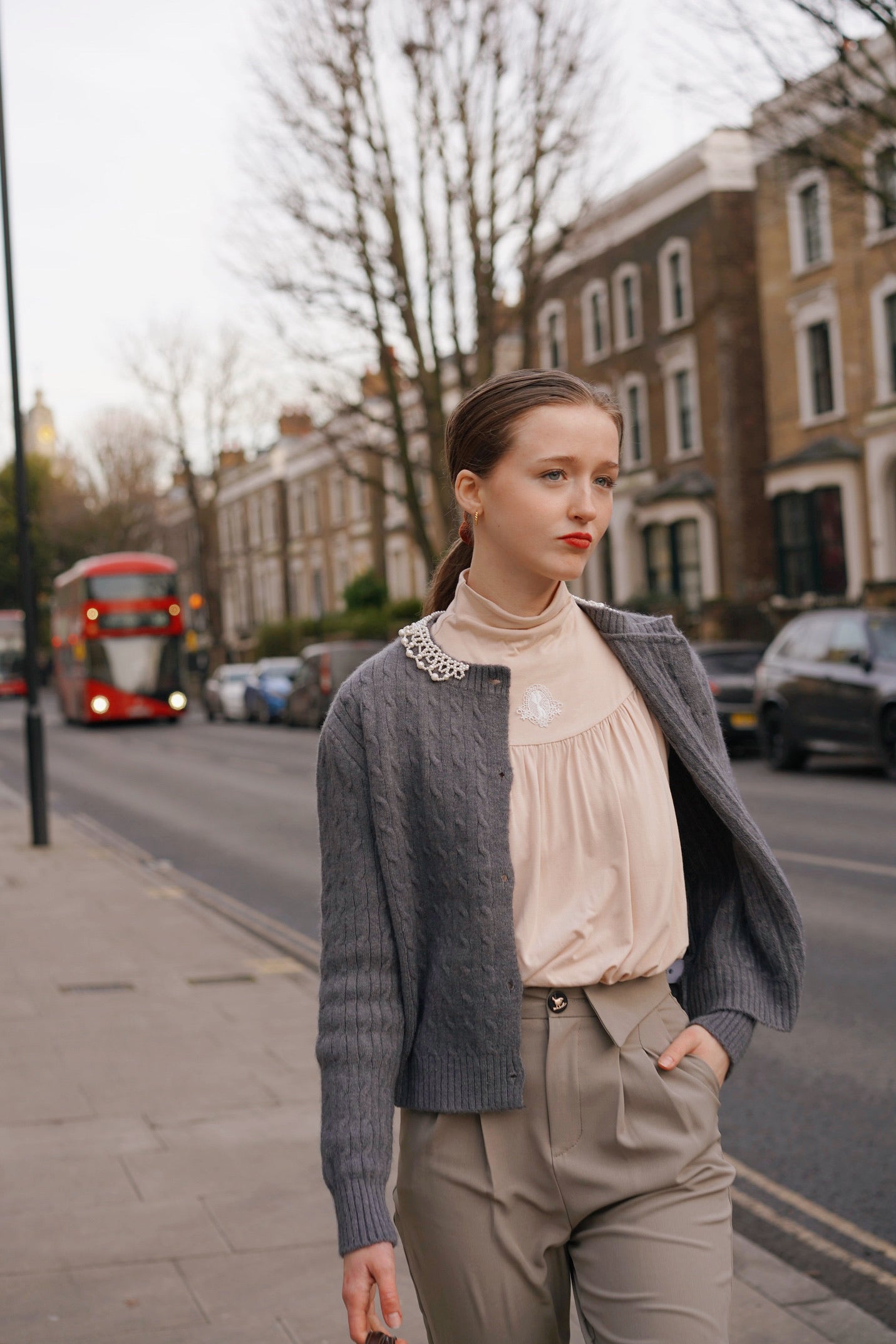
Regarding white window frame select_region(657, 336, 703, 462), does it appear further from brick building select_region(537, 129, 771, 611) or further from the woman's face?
the woman's face

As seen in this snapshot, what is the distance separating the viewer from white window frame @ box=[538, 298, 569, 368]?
39375mm

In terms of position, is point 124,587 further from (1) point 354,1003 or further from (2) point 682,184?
(1) point 354,1003

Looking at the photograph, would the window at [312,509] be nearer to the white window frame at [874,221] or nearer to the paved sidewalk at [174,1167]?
the white window frame at [874,221]

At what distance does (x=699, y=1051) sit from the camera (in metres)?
2.13

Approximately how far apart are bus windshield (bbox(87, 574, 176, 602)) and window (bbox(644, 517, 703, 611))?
11416mm

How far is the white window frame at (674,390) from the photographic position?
3406 cm

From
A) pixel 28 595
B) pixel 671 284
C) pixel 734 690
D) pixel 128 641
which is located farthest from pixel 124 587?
pixel 28 595

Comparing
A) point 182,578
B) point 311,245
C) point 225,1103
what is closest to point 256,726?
point 311,245

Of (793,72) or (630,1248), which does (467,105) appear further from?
(630,1248)

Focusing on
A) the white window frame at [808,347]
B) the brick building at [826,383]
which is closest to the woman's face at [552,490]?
the brick building at [826,383]

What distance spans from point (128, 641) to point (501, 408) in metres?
34.9

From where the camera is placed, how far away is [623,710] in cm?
223

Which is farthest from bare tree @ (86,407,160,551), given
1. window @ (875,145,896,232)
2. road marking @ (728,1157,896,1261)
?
road marking @ (728,1157,896,1261)

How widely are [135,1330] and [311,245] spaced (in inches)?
893
